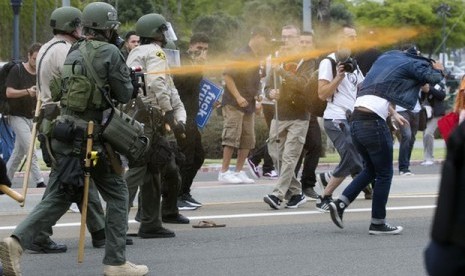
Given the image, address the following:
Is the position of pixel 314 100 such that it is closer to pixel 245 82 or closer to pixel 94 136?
pixel 245 82

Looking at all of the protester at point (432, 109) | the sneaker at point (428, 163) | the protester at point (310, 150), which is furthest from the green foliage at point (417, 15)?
the protester at point (310, 150)

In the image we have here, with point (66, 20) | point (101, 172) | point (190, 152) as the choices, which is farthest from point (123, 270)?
point (190, 152)

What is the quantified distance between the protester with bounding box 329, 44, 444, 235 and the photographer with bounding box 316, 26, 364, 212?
1107 millimetres

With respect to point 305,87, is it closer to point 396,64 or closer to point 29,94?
point 396,64

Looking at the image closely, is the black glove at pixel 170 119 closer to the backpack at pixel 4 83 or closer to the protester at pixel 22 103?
the protester at pixel 22 103

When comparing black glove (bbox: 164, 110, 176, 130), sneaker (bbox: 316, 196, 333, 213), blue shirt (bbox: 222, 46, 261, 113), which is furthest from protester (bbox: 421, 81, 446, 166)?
black glove (bbox: 164, 110, 176, 130)

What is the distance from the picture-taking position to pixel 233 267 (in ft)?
25.4

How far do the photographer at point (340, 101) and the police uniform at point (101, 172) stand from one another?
3450 mm

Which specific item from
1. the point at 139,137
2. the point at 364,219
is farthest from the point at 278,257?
the point at 364,219

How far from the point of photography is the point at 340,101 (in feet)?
35.3


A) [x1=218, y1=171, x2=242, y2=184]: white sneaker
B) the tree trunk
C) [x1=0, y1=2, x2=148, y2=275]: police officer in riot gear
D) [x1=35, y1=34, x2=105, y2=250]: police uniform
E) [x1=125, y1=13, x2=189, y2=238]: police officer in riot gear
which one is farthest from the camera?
the tree trunk

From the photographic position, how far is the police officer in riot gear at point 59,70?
8445 mm

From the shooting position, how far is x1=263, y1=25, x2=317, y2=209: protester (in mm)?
11070

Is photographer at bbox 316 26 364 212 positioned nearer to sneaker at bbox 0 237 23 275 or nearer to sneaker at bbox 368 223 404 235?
sneaker at bbox 368 223 404 235
